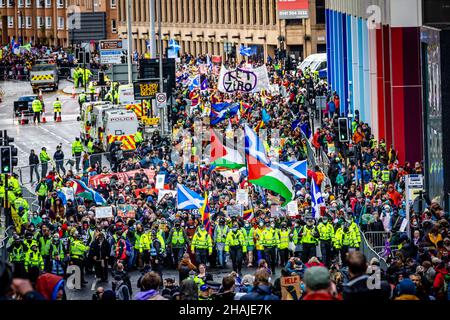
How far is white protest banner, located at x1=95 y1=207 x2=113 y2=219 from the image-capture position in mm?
32438

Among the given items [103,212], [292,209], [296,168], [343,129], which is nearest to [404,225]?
[292,209]

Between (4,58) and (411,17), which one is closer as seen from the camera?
(411,17)

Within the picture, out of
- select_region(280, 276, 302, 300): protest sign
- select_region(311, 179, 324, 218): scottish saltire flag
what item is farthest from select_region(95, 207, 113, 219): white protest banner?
select_region(280, 276, 302, 300): protest sign

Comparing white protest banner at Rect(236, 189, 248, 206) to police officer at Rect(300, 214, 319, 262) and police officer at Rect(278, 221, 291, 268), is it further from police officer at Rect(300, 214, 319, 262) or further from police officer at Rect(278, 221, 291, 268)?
police officer at Rect(300, 214, 319, 262)

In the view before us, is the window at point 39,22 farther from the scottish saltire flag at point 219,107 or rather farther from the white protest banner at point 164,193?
the white protest banner at point 164,193

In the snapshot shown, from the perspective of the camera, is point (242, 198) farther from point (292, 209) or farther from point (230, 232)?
point (230, 232)

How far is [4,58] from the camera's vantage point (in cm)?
11781

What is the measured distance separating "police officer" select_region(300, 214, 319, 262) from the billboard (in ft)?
218

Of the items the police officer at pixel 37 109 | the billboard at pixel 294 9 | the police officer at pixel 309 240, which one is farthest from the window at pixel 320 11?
the police officer at pixel 309 240

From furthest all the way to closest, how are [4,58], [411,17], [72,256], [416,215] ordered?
1. [4,58]
2. [411,17]
3. [72,256]
4. [416,215]

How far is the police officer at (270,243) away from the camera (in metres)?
30.7

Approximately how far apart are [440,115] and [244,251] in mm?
6172
